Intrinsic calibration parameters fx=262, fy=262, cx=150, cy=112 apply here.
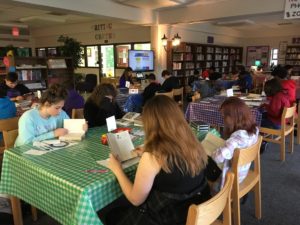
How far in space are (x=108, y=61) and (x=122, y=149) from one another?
8.34 metres

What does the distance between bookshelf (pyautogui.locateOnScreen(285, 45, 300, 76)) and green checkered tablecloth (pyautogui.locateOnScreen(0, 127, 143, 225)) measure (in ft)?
36.6

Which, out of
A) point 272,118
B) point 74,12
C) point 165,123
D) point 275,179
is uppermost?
point 74,12

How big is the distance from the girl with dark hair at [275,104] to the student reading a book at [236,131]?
5.49 ft

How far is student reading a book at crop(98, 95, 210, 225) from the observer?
1271 mm

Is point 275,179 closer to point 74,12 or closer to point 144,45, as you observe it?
point 74,12

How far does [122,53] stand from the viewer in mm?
9148

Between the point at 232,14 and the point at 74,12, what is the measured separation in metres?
3.58

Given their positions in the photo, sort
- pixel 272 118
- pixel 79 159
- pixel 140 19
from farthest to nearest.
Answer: pixel 140 19 → pixel 272 118 → pixel 79 159

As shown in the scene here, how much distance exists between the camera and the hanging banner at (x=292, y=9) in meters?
5.09

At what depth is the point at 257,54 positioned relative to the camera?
1214 cm

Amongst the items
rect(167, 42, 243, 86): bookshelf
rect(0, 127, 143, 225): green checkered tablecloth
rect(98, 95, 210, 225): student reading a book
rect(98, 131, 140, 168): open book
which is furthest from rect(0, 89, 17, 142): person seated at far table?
rect(167, 42, 243, 86): bookshelf

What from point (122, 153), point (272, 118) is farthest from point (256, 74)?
point (122, 153)

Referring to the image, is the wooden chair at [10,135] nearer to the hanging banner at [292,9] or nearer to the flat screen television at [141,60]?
the flat screen television at [141,60]

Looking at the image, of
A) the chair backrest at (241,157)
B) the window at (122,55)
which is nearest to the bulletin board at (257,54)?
the window at (122,55)
